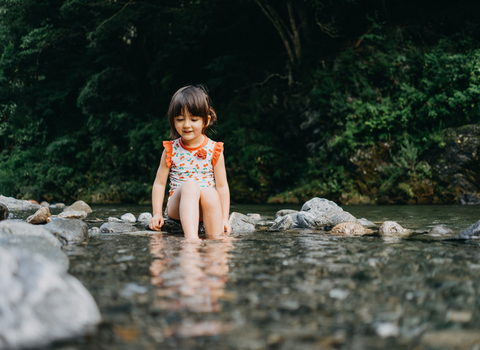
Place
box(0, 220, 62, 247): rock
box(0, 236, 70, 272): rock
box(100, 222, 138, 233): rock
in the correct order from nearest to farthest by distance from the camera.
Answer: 1. box(0, 236, 70, 272): rock
2. box(0, 220, 62, 247): rock
3. box(100, 222, 138, 233): rock

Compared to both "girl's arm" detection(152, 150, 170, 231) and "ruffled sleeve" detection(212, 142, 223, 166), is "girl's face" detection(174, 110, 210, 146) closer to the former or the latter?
"ruffled sleeve" detection(212, 142, 223, 166)

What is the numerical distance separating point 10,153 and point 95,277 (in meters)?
19.1

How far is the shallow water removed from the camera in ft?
3.21

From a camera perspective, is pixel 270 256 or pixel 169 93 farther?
pixel 169 93

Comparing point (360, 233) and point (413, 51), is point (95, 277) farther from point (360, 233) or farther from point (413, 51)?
point (413, 51)

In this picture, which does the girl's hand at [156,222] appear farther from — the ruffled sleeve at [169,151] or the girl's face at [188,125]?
the girl's face at [188,125]

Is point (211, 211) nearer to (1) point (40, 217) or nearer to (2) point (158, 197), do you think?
(2) point (158, 197)

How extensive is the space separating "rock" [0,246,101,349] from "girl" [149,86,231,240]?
5.51ft

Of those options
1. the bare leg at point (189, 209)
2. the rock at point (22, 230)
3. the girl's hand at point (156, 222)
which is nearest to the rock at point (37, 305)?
the rock at point (22, 230)

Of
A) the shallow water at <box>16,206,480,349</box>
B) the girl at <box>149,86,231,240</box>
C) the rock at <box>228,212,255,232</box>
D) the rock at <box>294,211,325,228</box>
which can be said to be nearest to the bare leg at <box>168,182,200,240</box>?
the girl at <box>149,86,231,240</box>

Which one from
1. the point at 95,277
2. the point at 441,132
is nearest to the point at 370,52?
the point at 441,132

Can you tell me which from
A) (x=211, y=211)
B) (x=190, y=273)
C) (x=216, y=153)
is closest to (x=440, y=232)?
(x=211, y=211)

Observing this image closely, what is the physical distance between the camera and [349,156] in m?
9.40

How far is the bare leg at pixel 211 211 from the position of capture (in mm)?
3062
